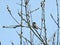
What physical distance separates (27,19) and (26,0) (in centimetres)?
31

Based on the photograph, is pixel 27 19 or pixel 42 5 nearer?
pixel 27 19

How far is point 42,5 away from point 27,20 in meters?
0.45

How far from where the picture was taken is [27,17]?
111cm

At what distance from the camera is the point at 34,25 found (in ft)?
3.84

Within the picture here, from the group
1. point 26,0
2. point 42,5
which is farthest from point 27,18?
point 42,5

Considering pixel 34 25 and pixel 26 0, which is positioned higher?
pixel 26 0

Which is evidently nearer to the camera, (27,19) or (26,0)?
(27,19)

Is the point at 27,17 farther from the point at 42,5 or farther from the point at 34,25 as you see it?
the point at 42,5

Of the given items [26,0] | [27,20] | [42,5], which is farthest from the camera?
[42,5]

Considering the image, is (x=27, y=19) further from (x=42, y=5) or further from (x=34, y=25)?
(x=42, y=5)

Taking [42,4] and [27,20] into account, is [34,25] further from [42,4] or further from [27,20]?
[42,4]

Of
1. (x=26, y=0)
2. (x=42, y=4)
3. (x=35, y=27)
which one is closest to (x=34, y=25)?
(x=35, y=27)

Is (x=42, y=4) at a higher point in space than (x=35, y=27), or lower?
higher

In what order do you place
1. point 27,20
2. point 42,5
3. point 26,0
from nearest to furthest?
point 27,20 < point 26,0 < point 42,5
